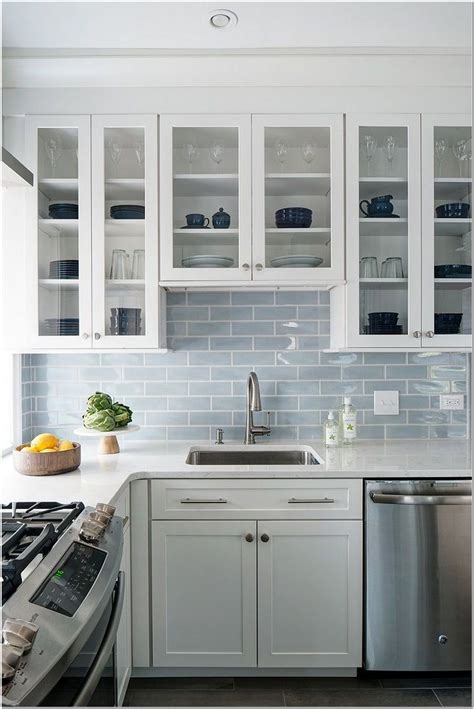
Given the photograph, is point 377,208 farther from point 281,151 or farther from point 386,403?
point 386,403

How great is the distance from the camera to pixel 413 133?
2.28 metres

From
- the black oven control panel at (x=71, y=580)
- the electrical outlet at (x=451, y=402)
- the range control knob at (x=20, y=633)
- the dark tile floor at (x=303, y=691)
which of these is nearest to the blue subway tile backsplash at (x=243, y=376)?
the electrical outlet at (x=451, y=402)

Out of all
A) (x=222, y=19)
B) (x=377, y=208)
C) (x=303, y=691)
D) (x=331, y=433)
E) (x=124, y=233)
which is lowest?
(x=303, y=691)

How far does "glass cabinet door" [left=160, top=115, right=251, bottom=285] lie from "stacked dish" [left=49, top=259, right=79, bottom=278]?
0.38 metres

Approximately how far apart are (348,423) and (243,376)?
0.56m

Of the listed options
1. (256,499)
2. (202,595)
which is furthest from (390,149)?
(202,595)

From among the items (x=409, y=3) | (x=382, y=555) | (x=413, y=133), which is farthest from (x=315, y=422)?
(x=409, y=3)

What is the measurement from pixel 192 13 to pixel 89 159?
71 centimetres

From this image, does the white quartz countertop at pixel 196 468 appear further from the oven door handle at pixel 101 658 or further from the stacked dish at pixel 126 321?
the stacked dish at pixel 126 321

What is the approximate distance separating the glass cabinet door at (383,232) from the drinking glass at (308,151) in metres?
0.15

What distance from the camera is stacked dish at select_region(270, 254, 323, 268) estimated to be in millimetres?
2285

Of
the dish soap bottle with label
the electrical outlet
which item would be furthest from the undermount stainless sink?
the electrical outlet

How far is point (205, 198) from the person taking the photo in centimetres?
233

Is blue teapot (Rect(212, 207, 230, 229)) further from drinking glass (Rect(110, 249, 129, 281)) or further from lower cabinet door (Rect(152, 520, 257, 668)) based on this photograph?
lower cabinet door (Rect(152, 520, 257, 668))
